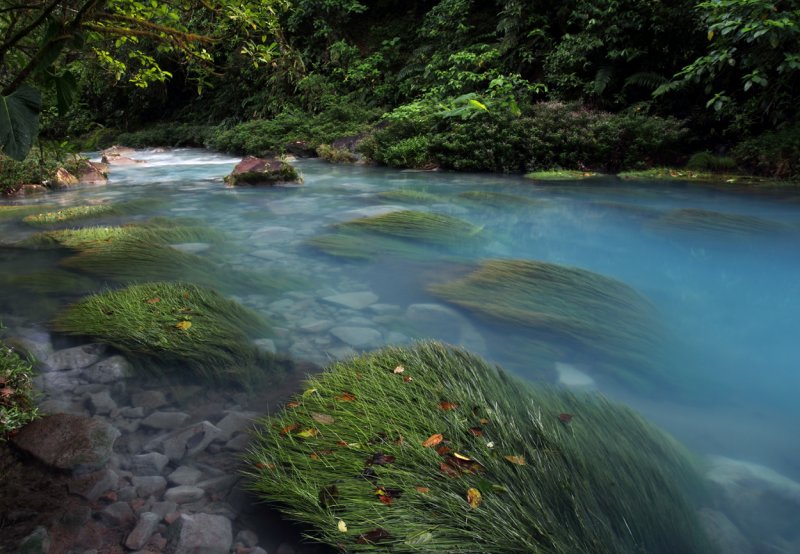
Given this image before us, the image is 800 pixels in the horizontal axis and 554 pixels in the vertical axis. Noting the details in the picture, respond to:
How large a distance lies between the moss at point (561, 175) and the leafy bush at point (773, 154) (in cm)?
230

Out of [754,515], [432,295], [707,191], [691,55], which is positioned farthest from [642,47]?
[754,515]

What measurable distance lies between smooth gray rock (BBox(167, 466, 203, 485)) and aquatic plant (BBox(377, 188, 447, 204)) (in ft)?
17.9

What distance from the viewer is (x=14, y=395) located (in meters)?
1.96

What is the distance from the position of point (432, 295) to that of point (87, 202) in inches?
254

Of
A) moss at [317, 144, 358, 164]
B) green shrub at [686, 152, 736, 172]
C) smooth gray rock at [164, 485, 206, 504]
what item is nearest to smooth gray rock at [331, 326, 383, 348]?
smooth gray rock at [164, 485, 206, 504]

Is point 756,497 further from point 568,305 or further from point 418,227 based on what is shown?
point 418,227

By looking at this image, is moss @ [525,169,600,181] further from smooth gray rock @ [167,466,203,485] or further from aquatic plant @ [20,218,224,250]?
smooth gray rock @ [167,466,203,485]

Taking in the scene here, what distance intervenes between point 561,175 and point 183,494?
8.55 meters

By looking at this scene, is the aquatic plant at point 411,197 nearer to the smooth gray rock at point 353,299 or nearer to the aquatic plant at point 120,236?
the aquatic plant at point 120,236

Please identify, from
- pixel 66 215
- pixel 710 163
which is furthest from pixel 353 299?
pixel 710 163

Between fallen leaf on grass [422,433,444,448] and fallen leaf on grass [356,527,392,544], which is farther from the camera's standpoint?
fallen leaf on grass [422,433,444,448]

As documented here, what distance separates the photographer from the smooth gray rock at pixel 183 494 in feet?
Answer: 5.34

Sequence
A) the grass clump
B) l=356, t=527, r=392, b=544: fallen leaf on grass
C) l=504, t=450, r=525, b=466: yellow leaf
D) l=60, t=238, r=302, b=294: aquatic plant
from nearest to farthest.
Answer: l=356, t=527, r=392, b=544: fallen leaf on grass, l=504, t=450, r=525, b=466: yellow leaf, the grass clump, l=60, t=238, r=302, b=294: aquatic plant

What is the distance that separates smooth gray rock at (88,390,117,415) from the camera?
6.96 ft
